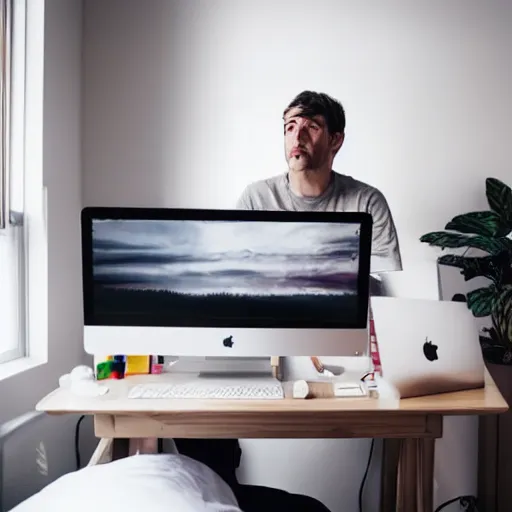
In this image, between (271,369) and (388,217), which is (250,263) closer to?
(271,369)

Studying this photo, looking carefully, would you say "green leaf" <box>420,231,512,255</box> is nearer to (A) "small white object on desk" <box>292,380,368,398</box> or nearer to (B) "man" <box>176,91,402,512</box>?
(B) "man" <box>176,91,402,512</box>

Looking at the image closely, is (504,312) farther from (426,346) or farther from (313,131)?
(313,131)

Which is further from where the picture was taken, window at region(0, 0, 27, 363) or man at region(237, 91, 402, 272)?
man at region(237, 91, 402, 272)

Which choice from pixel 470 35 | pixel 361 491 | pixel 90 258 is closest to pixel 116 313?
pixel 90 258

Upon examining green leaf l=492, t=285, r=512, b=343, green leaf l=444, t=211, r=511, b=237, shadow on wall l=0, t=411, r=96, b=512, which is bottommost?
shadow on wall l=0, t=411, r=96, b=512

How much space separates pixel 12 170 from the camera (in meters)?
1.76

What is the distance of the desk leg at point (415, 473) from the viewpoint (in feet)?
4.80

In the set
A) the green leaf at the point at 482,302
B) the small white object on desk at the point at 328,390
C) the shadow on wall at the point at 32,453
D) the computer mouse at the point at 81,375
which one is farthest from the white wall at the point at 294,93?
the shadow on wall at the point at 32,453

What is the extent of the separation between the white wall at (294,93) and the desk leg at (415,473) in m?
0.73

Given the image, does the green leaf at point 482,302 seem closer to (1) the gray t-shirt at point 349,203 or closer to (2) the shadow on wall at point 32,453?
(1) the gray t-shirt at point 349,203

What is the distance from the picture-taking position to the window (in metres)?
1.72

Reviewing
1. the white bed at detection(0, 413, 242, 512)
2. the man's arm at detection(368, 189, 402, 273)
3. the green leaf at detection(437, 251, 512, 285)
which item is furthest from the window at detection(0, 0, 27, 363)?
the green leaf at detection(437, 251, 512, 285)

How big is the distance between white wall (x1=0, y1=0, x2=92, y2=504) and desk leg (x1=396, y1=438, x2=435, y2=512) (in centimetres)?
113

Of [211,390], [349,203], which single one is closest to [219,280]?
[211,390]
